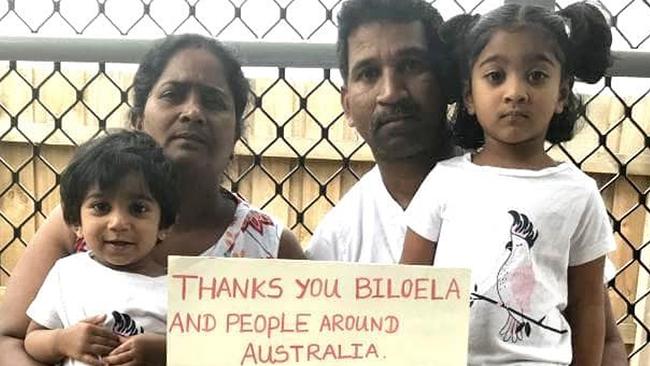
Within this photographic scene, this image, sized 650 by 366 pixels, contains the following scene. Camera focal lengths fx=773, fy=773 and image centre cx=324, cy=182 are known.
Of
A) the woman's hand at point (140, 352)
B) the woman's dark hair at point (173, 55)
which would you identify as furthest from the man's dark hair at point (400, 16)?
Answer: the woman's hand at point (140, 352)

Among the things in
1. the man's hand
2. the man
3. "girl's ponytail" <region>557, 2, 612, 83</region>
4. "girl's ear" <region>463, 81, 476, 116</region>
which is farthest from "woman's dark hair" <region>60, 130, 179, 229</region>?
"girl's ponytail" <region>557, 2, 612, 83</region>

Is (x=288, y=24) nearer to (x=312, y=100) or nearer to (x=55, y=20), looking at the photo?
(x=312, y=100)

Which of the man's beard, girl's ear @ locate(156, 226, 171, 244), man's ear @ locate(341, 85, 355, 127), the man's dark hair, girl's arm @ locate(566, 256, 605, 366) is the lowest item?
girl's arm @ locate(566, 256, 605, 366)

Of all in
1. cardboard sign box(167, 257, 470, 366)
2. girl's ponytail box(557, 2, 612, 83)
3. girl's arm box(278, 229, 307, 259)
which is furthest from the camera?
girl's arm box(278, 229, 307, 259)

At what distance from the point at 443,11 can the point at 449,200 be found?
250 mm

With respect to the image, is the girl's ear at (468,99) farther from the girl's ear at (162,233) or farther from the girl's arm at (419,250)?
the girl's ear at (162,233)

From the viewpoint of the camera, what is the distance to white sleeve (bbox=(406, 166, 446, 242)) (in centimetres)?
76

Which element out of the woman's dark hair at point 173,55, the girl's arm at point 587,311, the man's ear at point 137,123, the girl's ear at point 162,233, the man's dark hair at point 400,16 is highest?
the man's dark hair at point 400,16

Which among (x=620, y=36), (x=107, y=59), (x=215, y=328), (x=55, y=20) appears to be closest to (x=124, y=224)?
(x=215, y=328)

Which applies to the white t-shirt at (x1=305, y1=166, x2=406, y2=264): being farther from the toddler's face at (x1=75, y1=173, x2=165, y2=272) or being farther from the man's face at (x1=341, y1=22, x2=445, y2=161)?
the toddler's face at (x1=75, y1=173, x2=165, y2=272)

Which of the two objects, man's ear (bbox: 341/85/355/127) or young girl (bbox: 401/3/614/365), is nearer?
young girl (bbox: 401/3/614/365)

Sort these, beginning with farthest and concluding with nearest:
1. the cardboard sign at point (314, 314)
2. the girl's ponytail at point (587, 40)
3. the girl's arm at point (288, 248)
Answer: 1. the girl's arm at point (288, 248)
2. the girl's ponytail at point (587, 40)
3. the cardboard sign at point (314, 314)

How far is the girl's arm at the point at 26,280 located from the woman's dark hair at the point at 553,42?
45cm

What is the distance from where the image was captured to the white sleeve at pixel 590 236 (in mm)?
744
